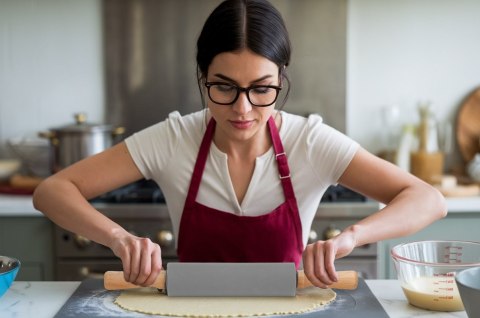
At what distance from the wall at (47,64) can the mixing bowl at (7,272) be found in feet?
Result: 4.96

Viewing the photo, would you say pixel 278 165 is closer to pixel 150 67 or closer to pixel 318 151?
pixel 318 151

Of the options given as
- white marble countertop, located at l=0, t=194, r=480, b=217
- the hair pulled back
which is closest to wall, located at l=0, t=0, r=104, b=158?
white marble countertop, located at l=0, t=194, r=480, b=217

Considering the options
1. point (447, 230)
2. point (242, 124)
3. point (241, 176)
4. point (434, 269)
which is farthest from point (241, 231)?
point (447, 230)

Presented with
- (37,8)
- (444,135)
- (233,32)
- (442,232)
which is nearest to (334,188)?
(442,232)

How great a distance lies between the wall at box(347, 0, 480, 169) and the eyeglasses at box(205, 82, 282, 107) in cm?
140

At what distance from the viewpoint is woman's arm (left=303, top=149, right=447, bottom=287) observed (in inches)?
55.9

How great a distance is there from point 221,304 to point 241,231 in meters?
0.40

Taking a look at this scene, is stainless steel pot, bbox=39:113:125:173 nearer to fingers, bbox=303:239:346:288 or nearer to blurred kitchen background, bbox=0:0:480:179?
blurred kitchen background, bbox=0:0:480:179

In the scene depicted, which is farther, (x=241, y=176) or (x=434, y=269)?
(x=241, y=176)

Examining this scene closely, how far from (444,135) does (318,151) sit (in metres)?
1.26

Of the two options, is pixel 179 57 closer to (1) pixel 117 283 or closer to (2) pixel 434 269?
(1) pixel 117 283

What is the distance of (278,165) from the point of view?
182cm

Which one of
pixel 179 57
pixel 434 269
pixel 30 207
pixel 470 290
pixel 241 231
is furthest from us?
pixel 179 57

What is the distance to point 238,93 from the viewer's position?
1579 millimetres
